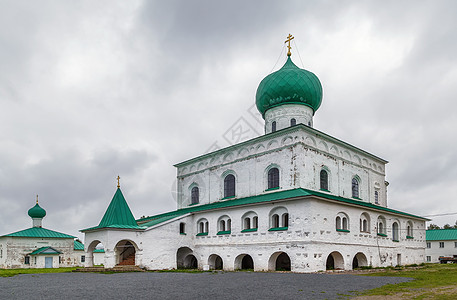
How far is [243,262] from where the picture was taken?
2459 cm

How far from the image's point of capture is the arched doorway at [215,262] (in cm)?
2416

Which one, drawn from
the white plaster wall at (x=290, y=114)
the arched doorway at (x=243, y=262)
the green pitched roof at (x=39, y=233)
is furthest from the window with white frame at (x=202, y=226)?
the green pitched roof at (x=39, y=233)

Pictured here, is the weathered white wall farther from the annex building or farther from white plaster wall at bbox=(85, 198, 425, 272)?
white plaster wall at bbox=(85, 198, 425, 272)

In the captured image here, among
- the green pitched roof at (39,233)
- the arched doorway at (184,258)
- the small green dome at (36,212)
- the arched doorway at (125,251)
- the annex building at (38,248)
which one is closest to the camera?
the arched doorway at (125,251)

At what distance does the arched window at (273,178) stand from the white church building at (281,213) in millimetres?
59

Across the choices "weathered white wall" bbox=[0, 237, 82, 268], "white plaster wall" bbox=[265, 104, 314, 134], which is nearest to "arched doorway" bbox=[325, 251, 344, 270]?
"white plaster wall" bbox=[265, 104, 314, 134]

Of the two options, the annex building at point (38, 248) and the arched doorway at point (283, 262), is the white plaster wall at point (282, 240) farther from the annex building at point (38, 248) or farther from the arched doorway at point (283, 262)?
the annex building at point (38, 248)

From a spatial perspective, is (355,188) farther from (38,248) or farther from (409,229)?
(38,248)

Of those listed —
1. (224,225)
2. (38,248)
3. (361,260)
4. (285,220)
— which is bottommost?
(38,248)

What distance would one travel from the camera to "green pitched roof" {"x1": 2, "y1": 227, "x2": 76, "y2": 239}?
105 ft

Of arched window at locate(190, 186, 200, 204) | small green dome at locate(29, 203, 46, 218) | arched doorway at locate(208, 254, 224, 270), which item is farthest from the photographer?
small green dome at locate(29, 203, 46, 218)

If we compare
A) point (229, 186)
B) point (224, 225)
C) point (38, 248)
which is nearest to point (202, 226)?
point (224, 225)

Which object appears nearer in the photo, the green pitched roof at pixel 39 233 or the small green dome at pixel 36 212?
the green pitched roof at pixel 39 233

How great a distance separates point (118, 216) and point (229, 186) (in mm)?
7408
